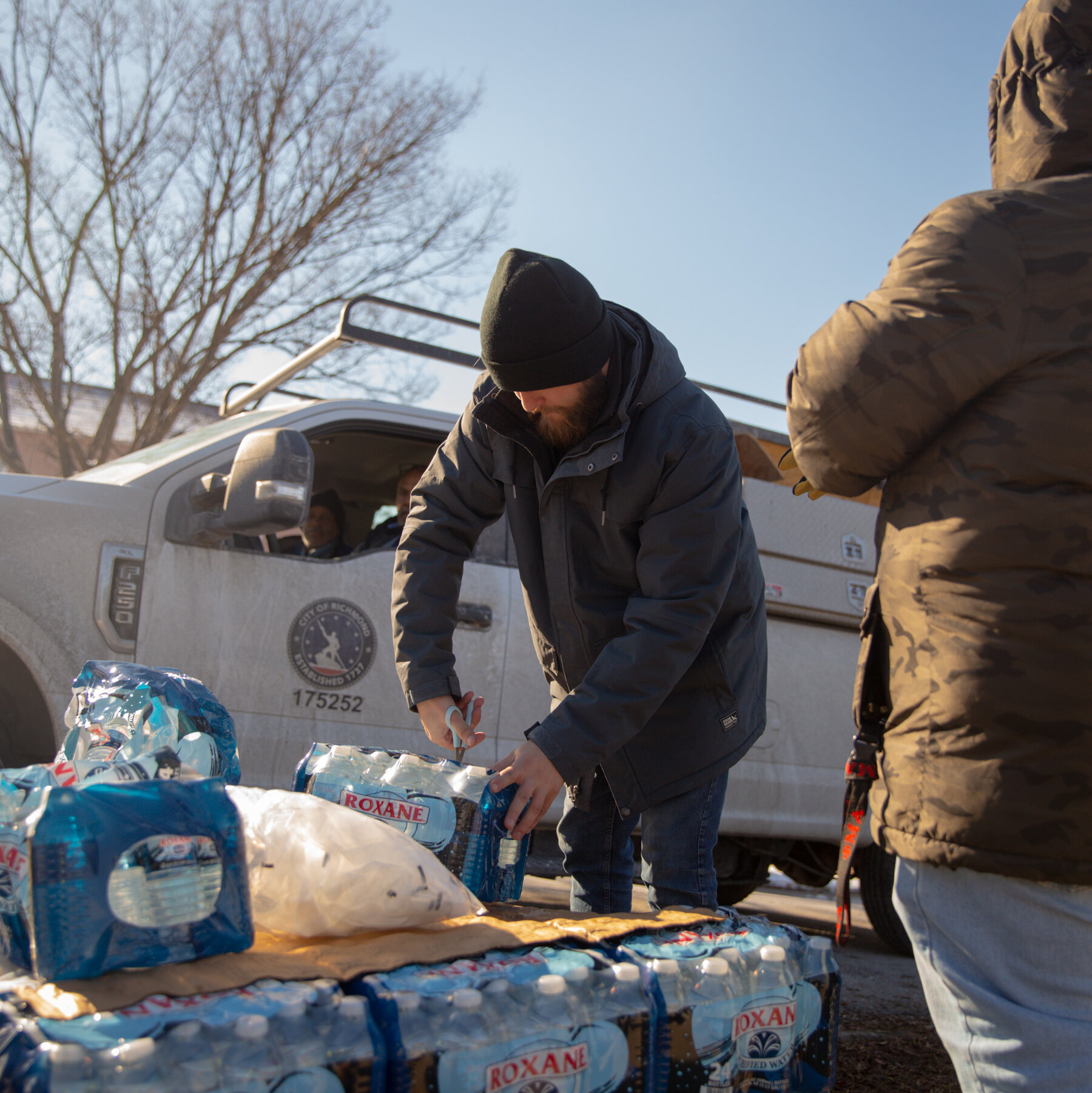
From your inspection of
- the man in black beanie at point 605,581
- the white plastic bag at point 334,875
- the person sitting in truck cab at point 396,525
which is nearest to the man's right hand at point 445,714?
the man in black beanie at point 605,581

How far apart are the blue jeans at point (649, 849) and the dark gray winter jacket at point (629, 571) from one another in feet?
0.21

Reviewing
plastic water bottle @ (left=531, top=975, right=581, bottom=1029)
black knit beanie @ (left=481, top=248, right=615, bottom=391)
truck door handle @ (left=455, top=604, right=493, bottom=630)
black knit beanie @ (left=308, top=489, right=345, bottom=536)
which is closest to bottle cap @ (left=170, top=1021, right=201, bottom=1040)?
plastic water bottle @ (left=531, top=975, right=581, bottom=1029)

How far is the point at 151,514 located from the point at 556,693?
1920mm

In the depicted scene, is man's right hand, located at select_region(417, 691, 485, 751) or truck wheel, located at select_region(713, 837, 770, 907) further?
truck wheel, located at select_region(713, 837, 770, 907)

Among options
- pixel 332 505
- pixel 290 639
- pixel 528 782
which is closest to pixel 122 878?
pixel 528 782

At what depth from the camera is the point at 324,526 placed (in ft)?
14.9

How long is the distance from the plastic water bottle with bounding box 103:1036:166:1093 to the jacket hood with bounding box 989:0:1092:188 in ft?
4.91

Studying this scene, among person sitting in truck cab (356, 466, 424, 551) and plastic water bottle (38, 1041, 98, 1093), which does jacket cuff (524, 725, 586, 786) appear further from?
person sitting in truck cab (356, 466, 424, 551)

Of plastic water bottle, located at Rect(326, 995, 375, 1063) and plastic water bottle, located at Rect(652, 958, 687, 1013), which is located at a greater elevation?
plastic water bottle, located at Rect(326, 995, 375, 1063)

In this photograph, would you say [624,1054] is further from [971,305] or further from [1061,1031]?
[971,305]

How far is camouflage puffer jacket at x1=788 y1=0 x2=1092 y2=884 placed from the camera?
47.7 inches

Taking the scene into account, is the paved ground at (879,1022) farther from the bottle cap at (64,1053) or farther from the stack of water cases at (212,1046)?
the bottle cap at (64,1053)

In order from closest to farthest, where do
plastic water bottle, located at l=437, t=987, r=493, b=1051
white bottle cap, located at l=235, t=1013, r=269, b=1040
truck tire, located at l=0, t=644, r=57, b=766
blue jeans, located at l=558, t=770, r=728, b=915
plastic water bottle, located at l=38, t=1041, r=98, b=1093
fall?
plastic water bottle, located at l=38, t=1041, r=98, b=1093
white bottle cap, located at l=235, t=1013, r=269, b=1040
plastic water bottle, located at l=437, t=987, r=493, b=1051
blue jeans, located at l=558, t=770, r=728, b=915
truck tire, located at l=0, t=644, r=57, b=766

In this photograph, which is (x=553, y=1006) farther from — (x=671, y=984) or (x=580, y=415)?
(x=580, y=415)
